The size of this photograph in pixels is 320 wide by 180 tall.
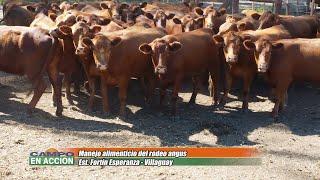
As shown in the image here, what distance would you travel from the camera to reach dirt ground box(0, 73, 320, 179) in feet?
22.9

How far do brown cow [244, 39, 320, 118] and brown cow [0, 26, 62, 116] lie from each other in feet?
12.5

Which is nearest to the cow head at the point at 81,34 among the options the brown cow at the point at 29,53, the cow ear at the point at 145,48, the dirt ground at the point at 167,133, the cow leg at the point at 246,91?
the brown cow at the point at 29,53

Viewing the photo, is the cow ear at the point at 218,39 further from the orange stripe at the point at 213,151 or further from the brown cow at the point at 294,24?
the orange stripe at the point at 213,151

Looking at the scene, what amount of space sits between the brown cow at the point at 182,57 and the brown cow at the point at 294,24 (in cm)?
236

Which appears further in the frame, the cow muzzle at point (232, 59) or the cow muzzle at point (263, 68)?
the cow muzzle at point (232, 59)

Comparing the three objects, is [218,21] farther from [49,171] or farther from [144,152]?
[49,171]

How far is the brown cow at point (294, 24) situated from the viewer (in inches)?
497

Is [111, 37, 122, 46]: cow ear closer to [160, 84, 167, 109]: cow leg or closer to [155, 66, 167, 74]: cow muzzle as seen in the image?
[155, 66, 167, 74]: cow muzzle

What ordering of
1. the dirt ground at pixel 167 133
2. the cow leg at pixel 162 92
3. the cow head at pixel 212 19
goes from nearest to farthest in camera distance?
the dirt ground at pixel 167 133 < the cow leg at pixel 162 92 < the cow head at pixel 212 19

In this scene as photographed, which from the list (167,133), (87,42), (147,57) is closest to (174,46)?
(147,57)

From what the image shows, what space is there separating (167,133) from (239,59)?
2475 millimetres

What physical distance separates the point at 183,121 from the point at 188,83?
3.16 metres

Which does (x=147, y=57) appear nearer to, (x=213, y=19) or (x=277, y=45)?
(x=277, y=45)

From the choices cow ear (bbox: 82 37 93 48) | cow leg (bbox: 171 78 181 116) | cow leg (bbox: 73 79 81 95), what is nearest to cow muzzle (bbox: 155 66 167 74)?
cow leg (bbox: 171 78 181 116)
